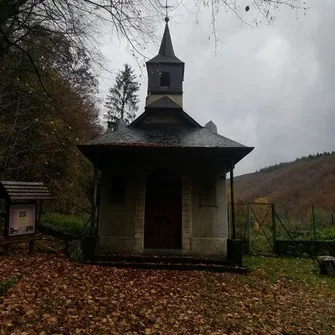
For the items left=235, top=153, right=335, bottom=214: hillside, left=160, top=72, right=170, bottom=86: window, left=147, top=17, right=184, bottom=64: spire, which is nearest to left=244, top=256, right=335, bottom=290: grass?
left=160, top=72, right=170, bottom=86: window

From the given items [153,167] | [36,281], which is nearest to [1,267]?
[36,281]

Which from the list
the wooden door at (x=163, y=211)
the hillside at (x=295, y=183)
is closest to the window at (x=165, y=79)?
the wooden door at (x=163, y=211)

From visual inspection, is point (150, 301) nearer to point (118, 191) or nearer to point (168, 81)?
point (118, 191)

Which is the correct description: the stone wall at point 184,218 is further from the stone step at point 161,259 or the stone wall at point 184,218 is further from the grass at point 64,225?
the grass at point 64,225

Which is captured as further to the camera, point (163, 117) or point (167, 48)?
point (167, 48)

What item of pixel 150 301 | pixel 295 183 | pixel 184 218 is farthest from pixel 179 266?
pixel 295 183

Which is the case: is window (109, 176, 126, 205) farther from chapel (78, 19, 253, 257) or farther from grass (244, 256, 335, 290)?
grass (244, 256, 335, 290)

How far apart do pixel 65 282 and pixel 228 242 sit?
5.37m

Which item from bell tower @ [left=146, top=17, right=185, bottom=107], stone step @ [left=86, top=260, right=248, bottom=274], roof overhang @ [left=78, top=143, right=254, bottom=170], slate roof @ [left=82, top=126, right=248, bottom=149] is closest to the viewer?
stone step @ [left=86, top=260, right=248, bottom=274]

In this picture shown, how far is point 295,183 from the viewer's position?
50.2 meters

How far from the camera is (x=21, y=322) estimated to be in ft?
13.5

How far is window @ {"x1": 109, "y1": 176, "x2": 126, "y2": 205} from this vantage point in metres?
10.5

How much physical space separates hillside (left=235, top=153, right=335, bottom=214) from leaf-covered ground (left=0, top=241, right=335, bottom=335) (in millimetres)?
31577

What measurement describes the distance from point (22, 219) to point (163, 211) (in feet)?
16.0
